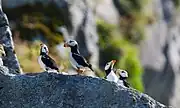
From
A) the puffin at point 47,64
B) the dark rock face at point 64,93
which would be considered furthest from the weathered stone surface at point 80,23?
the dark rock face at point 64,93

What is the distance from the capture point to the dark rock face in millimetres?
10648

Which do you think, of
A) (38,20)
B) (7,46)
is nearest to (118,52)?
(38,20)

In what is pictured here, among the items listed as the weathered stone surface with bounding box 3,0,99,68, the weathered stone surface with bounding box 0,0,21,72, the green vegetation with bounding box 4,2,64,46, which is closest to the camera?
the weathered stone surface with bounding box 0,0,21,72

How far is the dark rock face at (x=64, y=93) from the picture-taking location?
10648mm

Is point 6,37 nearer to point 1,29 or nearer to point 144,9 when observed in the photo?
point 1,29

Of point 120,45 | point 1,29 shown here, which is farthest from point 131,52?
point 1,29

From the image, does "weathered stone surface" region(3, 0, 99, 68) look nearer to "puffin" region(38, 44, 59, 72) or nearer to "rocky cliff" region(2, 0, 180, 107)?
"rocky cliff" region(2, 0, 180, 107)

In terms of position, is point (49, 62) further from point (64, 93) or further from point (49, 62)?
point (64, 93)

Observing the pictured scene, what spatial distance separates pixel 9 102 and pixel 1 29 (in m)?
3.29

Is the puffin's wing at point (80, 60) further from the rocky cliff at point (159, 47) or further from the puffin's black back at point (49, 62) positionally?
the rocky cliff at point (159, 47)

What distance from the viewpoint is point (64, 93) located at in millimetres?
10766

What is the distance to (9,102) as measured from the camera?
10.9 meters

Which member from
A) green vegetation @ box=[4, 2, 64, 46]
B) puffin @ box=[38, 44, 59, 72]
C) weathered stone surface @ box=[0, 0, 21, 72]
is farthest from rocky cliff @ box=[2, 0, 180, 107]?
puffin @ box=[38, 44, 59, 72]

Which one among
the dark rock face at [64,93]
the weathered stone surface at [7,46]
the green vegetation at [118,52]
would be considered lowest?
the dark rock face at [64,93]
